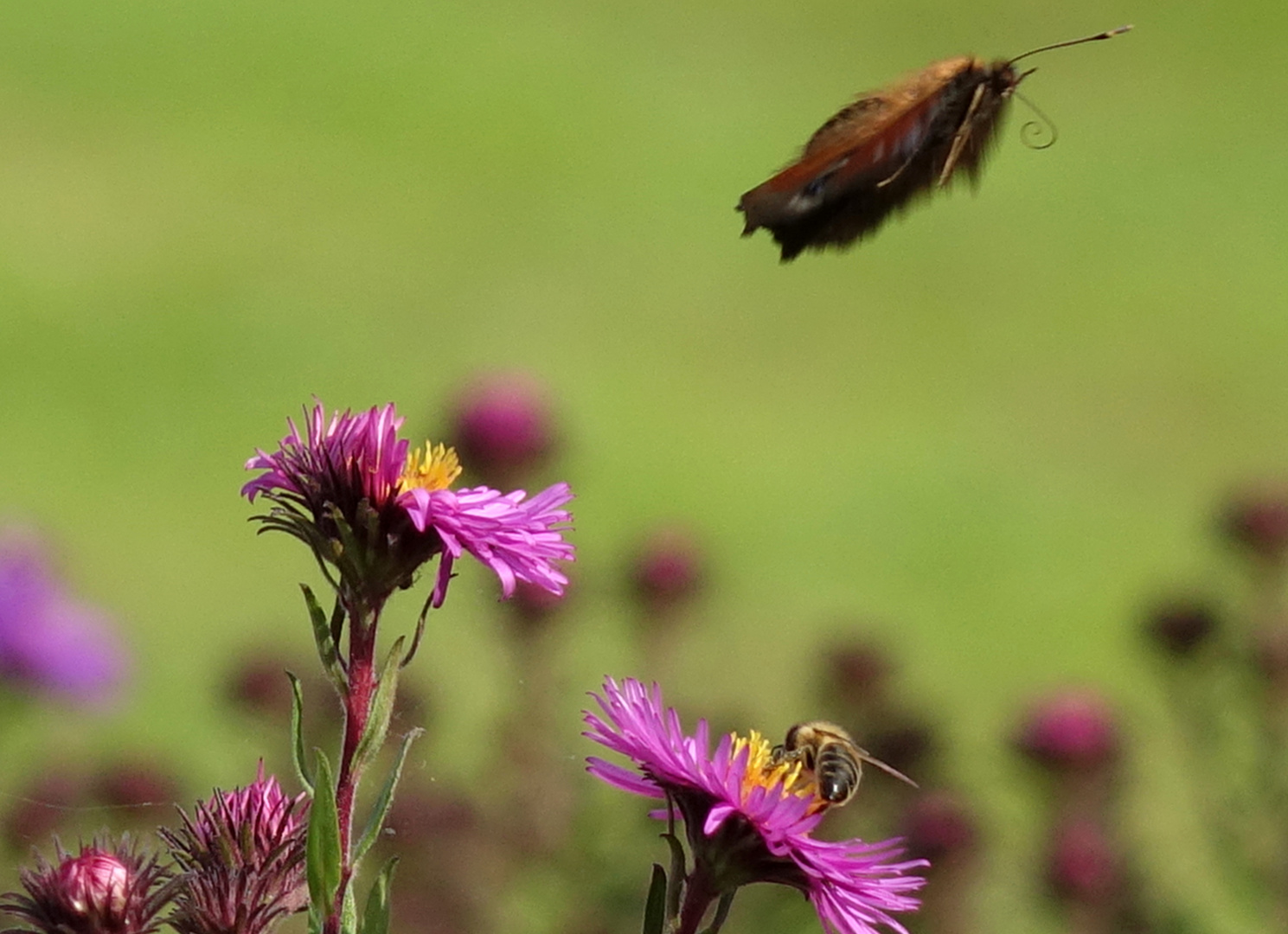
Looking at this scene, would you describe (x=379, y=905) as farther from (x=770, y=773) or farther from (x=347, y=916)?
(x=770, y=773)

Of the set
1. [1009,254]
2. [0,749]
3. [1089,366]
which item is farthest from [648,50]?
[0,749]

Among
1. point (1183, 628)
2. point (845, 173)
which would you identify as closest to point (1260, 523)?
point (1183, 628)

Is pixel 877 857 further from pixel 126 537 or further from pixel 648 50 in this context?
pixel 648 50

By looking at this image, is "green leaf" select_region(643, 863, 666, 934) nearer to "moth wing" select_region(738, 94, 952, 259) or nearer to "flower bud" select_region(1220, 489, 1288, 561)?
"moth wing" select_region(738, 94, 952, 259)

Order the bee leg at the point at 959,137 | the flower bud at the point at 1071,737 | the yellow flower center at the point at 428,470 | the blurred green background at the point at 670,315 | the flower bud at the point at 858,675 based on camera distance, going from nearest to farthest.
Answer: the yellow flower center at the point at 428,470, the bee leg at the point at 959,137, the flower bud at the point at 1071,737, the flower bud at the point at 858,675, the blurred green background at the point at 670,315

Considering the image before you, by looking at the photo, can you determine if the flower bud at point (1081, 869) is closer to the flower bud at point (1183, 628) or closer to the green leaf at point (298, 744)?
the flower bud at point (1183, 628)

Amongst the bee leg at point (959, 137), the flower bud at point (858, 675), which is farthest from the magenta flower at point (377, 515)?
the flower bud at point (858, 675)

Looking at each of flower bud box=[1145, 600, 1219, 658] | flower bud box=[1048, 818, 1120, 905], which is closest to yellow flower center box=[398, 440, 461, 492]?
flower bud box=[1048, 818, 1120, 905]
